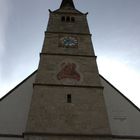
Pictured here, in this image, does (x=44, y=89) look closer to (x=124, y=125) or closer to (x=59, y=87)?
(x=59, y=87)

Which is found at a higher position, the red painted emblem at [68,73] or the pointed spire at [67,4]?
the pointed spire at [67,4]

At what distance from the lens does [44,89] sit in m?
11.6

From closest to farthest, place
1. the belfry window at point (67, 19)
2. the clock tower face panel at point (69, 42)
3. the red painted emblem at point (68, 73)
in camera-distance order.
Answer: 1. the red painted emblem at point (68, 73)
2. the clock tower face panel at point (69, 42)
3. the belfry window at point (67, 19)

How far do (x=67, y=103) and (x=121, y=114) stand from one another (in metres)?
2.73

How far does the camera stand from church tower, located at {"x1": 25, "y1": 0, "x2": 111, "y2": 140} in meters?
10.0

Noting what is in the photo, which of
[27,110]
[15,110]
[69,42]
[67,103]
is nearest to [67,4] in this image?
[69,42]

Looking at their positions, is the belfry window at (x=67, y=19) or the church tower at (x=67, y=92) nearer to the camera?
the church tower at (x=67, y=92)

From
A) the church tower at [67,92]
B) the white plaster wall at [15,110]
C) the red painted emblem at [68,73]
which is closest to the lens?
the church tower at [67,92]

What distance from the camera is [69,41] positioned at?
14.7 meters

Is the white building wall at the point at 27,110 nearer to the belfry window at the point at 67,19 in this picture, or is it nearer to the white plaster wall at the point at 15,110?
the white plaster wall at the point at 15,110

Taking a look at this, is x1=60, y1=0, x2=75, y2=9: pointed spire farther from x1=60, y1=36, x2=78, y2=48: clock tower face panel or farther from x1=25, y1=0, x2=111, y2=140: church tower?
x1=60, y1=36, x2=78, y2=48: clock tower face panel

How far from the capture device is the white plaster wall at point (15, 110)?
11227 millimetres

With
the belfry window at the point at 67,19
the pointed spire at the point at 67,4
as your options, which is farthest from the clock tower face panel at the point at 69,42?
the pointed spire at the point at 67,4

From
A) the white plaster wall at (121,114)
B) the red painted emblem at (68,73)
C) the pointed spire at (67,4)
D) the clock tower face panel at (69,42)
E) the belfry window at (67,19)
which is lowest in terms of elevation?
the white plaster wall at (121,114)
